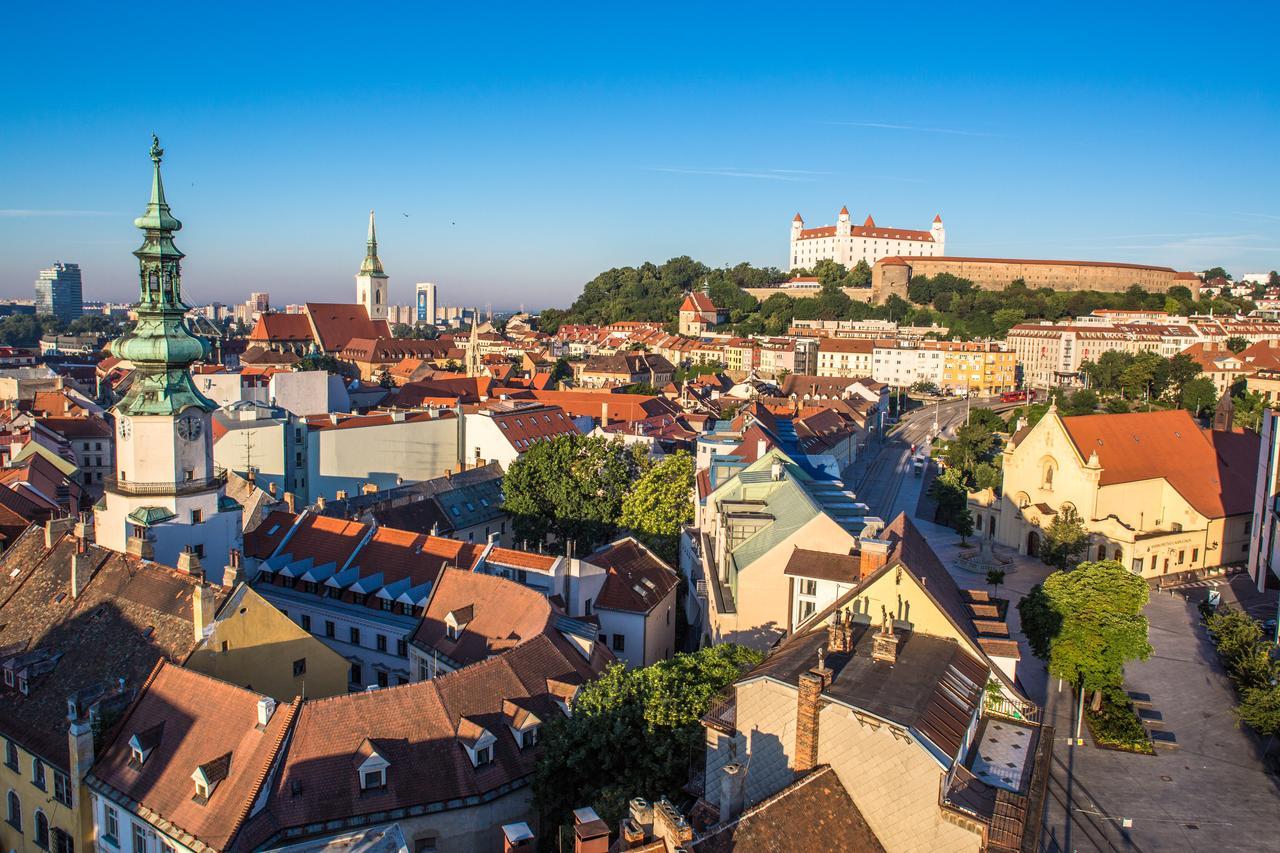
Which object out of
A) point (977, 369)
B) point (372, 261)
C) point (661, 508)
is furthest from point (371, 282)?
point (661, 508)

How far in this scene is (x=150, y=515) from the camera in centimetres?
3219

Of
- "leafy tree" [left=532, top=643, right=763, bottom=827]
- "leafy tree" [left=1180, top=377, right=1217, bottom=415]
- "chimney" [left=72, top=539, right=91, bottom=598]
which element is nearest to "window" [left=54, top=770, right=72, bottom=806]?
"chimney" [left=72, top=539, right=91, bottom=598]

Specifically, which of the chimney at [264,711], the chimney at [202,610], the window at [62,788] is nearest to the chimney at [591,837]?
the chimney at [264,711]

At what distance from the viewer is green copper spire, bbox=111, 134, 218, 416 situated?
32.4m

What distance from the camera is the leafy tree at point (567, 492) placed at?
47406 mm

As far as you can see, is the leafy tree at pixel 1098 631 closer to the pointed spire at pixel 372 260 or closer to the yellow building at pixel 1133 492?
the yellow building at pixel 1133 492

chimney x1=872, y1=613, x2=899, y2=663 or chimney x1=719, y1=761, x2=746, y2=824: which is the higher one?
chimney x1=872, y1=613, x2=899, y2=663

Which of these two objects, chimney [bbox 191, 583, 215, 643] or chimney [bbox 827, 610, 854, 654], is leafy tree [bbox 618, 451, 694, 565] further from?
chimney [bbox 827, 610, 854, 654]

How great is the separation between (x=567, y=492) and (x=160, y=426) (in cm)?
1981

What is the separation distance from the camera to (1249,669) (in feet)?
105

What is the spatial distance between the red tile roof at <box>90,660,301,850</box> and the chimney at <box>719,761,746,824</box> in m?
9.54

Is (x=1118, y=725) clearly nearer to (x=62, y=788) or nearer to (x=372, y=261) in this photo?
(x=62, y=788)

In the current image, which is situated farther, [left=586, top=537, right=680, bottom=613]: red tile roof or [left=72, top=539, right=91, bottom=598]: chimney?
[left=586, top=537, right=680, bottom=613]: red tile roof

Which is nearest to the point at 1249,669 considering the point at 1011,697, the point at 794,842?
the point at 1011,697
